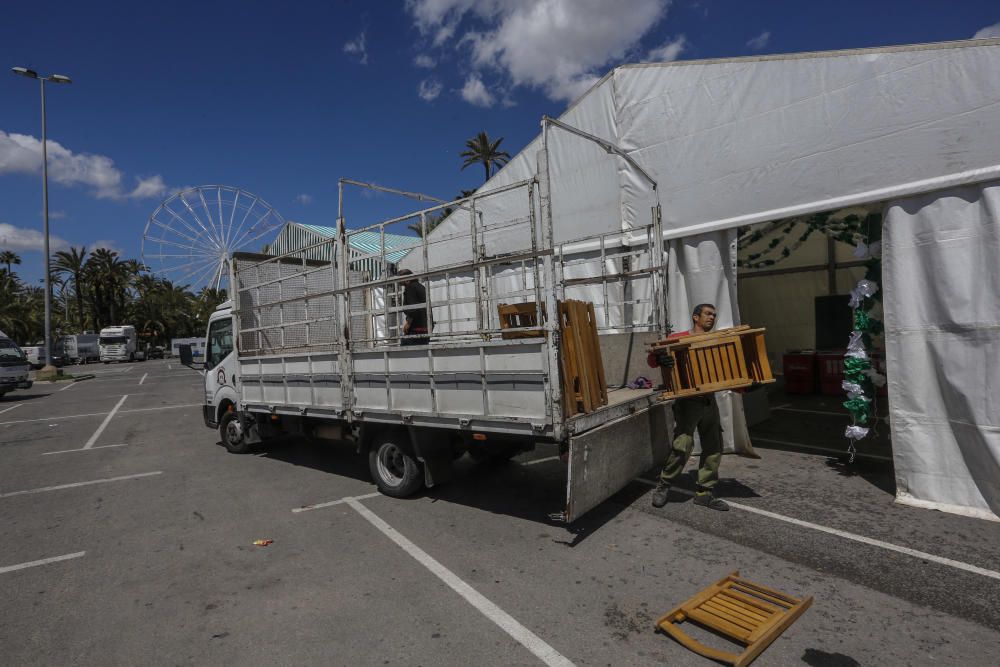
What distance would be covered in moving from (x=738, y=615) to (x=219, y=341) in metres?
8.27

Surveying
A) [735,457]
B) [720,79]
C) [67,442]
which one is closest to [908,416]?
[735,457]

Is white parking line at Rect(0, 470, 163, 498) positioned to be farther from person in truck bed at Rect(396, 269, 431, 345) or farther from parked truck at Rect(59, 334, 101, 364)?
parked truck at Rect(59, 334, 101, 364)

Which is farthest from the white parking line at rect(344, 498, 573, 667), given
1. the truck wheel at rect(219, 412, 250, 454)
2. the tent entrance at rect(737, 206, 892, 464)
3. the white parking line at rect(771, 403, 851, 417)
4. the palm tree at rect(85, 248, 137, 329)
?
the palm tree at rect(85, 248, 137, 329)

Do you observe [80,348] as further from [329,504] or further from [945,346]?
[945,346]

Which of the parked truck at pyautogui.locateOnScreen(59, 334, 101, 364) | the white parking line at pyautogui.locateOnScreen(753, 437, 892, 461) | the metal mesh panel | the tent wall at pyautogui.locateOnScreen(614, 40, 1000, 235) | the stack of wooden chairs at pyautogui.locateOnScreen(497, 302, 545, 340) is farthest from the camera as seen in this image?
the parked truck at pyautogui.locateOnScreen(59, 334, 101, 364)

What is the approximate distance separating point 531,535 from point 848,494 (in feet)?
Answer: 11.0

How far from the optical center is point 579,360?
444 centimetres

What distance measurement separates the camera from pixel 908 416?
5.13m

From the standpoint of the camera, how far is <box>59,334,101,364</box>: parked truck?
1746 inches

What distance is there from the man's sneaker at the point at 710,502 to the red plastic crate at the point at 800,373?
302 inches

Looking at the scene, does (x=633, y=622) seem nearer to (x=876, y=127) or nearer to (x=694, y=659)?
(x=694, y=659)

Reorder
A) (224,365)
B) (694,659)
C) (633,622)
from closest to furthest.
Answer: (694,659), (633,622), (224,365)

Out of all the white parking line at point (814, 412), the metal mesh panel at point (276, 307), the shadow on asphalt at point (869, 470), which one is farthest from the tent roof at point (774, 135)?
the white parking line at point (814, 412)

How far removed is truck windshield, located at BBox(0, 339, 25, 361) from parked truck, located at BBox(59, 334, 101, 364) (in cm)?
2794
